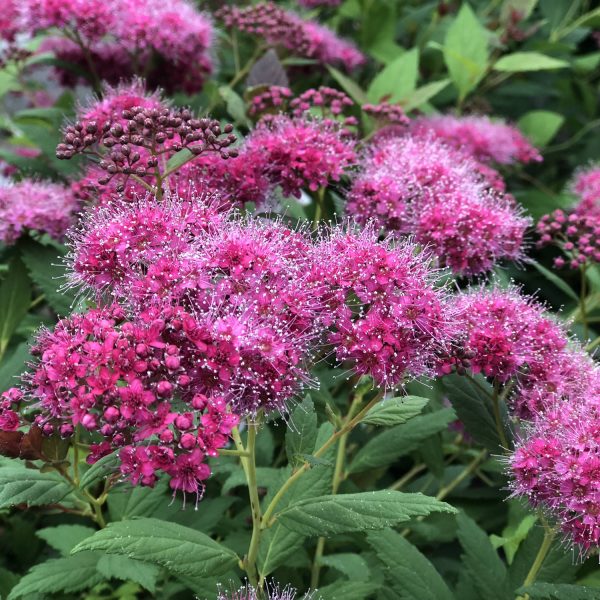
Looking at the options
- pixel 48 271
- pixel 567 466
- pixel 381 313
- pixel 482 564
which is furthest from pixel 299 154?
pixel 482 564

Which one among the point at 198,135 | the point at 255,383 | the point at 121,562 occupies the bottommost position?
the point at 121,562

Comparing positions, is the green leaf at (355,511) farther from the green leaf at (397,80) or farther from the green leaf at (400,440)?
the green leaf at (397,80)

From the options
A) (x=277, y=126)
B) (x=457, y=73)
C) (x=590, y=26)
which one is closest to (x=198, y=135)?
(x=277, y=126)

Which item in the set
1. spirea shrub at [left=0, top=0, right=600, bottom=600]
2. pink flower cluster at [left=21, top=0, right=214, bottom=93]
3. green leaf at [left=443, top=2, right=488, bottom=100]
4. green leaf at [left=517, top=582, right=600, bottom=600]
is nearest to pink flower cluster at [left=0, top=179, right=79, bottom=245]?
spirea shrub at [left=0, top=0, right=600, bottom=600]

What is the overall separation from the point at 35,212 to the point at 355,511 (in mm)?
1119

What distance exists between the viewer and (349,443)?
6.92ft

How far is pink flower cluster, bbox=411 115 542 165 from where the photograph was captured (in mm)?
2406

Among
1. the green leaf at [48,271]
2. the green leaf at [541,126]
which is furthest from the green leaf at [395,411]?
the green leaf at [541,126]

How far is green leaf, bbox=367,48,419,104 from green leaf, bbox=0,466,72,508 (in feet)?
5.35

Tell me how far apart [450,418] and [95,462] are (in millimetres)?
865

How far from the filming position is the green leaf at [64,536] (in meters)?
1.70

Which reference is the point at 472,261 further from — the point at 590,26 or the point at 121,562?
the point at 590,26

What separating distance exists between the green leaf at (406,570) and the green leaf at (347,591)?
53mm

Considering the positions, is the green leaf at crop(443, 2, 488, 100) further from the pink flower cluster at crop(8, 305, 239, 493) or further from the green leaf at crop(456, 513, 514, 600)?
the pink flower cluster at crop(8, 305, 239, 493)
